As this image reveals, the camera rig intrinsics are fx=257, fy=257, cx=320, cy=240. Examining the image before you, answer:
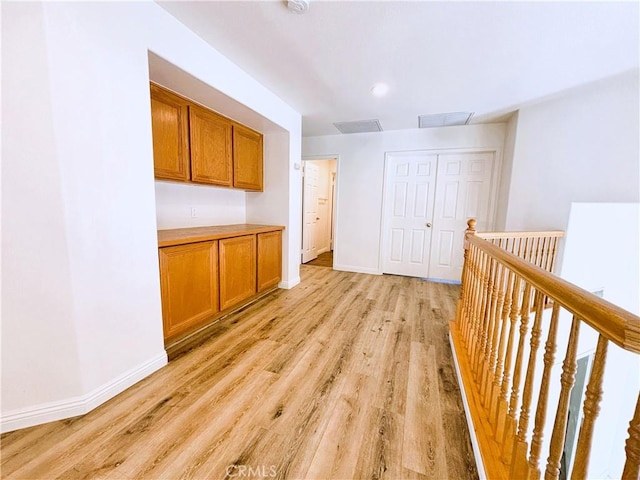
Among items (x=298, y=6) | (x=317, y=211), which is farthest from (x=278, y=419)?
(x=317, y=211)

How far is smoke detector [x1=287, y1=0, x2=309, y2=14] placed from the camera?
4.96 feet

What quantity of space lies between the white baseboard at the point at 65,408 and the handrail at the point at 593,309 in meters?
2.18

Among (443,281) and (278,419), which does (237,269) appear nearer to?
(278,419)

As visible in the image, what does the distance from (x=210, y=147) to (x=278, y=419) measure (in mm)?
2343

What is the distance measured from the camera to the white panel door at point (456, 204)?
3719mm

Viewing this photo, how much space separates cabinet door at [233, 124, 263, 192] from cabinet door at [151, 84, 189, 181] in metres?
0.65

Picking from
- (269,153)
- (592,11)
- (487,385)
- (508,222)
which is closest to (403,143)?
(508,222)

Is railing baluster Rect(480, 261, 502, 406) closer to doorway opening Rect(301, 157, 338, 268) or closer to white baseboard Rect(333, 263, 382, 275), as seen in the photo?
white baseboard Rect(333, 263, 382, 275)

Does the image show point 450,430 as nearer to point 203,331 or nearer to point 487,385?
point 487,385

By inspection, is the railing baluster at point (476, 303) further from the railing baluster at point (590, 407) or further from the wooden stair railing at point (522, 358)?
the railing baluster at point (590, 407)

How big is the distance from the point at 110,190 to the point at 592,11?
10.1 ft

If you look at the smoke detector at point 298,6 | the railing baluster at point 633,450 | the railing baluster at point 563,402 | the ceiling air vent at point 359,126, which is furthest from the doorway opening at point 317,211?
the railing baluster at point 633,450

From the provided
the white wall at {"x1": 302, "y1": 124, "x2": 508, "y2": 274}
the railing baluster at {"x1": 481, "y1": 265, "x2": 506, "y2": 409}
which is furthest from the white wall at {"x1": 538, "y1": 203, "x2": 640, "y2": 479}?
the white wall at {"x1": 302, "y1": 124, "x2": 508, "y2": 274}

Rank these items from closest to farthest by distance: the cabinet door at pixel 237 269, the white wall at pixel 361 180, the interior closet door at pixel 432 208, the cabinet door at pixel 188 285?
the cabinet door at pixel 188 285
the cabinet door at pixel 237 269
the interior closet door at pixel 432 208
the white wall at pixel 361 180
